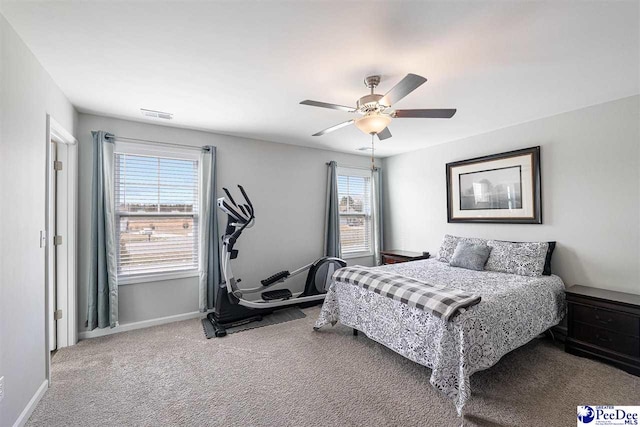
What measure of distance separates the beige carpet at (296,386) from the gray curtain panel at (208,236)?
808 mm

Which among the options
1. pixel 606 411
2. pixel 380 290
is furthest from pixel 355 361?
pixel 606 411

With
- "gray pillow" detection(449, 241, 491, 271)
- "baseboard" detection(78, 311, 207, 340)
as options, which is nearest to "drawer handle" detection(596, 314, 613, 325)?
"gray pillow" detection(449, 241, 491, 271)

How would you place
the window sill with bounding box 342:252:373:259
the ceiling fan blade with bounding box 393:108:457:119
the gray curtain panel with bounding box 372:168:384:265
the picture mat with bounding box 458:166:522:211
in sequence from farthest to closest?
the gray curtain panel with bounding box 372:168:384:265, the window sill with bounding box 342:252:373:259, the picture mat with bounding box 458:166:522:211, the ceiling fan blade with bounding box 393:108:457:119

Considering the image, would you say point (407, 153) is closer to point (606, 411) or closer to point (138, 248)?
point (606, 411)

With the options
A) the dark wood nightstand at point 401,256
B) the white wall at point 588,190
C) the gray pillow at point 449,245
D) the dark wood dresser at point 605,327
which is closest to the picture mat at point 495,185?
the white wall at point 588,190

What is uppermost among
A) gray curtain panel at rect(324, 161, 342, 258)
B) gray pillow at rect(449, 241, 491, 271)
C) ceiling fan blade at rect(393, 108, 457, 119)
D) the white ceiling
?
the white ceiling

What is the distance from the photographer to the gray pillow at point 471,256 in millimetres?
3477

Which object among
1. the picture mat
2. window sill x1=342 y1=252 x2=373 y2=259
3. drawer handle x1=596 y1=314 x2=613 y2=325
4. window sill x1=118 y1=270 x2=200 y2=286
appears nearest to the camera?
drawer handle x1=596 y1=314 x2=613 y2=325

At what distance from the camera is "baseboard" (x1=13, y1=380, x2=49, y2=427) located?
70.8 inches

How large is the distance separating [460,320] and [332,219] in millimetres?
3032

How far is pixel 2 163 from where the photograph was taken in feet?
5.39

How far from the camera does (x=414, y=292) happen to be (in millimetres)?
2379

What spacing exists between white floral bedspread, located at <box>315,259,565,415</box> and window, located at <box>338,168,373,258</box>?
75.4 inches

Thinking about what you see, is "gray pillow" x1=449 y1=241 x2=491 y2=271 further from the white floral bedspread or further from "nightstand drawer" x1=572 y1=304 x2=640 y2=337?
"nightstand drawer" x1=572 y1=304 x2=640 y2=337
